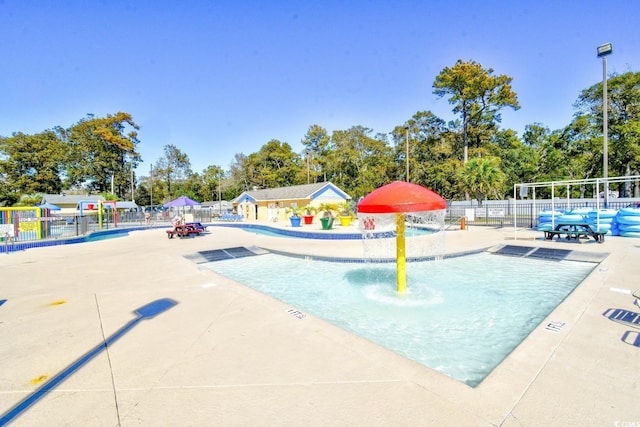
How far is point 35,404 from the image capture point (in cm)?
247

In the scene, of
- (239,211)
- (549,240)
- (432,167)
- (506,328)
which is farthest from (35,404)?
(432,167)

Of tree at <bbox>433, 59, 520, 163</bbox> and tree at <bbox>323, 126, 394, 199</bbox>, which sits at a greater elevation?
tree at <bbox>433, 59, 520, 163</bbox>

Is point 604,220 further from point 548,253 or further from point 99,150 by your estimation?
point 99,150

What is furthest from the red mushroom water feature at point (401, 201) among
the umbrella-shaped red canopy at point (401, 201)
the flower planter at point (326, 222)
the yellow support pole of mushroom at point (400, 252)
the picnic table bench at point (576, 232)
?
the flower planter at point (326, 222)

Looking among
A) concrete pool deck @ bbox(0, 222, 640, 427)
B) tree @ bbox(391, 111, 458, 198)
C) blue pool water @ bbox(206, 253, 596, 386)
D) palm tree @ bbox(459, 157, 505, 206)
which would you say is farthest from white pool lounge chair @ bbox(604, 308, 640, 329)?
tree @ bbox(391, 111, 458, 198)

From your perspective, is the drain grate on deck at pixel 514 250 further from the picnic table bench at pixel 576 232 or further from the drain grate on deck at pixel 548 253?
the picnic table bench at pixel 576 232

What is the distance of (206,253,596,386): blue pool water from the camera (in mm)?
3881

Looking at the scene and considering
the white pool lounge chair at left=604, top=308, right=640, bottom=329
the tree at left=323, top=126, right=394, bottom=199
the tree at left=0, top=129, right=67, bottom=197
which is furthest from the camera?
the tree at left=0, top=129, right=67, bottom=197

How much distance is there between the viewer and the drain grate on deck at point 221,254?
384 inches

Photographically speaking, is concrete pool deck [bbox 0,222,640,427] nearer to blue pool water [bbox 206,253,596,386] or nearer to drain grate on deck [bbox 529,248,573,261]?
blue pool water [bbox 206,253,596,386]

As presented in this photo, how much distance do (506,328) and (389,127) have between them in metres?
45.9

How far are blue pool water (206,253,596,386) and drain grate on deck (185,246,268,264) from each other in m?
0.54

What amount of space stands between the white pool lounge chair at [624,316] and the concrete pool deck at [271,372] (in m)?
0.13

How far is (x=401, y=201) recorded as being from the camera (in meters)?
5.03
